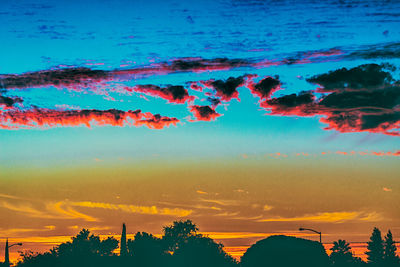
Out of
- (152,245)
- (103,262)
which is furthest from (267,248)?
(152,245)

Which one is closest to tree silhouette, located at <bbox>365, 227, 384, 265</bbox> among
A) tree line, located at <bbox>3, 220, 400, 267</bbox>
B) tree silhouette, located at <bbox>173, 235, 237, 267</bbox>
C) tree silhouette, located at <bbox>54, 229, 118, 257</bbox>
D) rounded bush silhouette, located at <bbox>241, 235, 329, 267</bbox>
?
tree line, located at <bbox>3, 220, 400, 267</bbox>

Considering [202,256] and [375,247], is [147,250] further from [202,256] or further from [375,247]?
[375,247]

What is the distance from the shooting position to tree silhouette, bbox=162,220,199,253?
10990cm

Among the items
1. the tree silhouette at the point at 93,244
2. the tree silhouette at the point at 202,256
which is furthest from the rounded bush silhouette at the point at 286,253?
the tree silhouette at the point at 93,244

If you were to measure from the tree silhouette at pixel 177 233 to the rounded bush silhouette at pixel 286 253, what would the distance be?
116 feet

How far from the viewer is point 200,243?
96188mm

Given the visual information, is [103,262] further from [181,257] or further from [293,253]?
[293,253]

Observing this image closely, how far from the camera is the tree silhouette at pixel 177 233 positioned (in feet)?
361

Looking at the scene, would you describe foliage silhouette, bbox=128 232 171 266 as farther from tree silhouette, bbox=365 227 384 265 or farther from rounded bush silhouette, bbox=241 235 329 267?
tree silhouette, bbox=365 227 384 265

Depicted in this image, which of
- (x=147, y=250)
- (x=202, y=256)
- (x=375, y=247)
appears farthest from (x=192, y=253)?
(x=375, y=247)

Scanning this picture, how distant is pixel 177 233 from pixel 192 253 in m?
24.0

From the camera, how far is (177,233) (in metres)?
111

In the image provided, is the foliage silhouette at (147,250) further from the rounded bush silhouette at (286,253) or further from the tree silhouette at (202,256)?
the rounded bush silhouette at (286,253)

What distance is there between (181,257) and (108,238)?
3192cm
